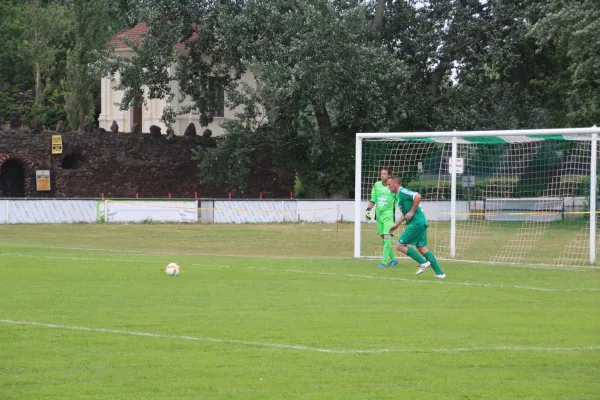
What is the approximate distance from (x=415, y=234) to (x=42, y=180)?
3265 centimetres

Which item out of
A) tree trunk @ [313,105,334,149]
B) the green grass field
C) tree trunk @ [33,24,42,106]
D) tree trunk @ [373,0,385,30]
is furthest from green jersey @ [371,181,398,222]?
tree trunk @ [33,24,42,106]

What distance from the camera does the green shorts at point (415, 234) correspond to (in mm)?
17812

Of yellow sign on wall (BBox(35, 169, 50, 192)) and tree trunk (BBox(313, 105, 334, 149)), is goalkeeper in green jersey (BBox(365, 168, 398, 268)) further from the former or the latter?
yellow sign on wall (BBox(35, 169, 50, 192))

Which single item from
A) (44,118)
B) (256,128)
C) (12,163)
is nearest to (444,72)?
(256,128)

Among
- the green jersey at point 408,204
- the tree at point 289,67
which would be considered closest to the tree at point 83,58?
the tree at point 289,67

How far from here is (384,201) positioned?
66.9ft

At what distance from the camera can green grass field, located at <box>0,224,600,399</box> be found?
826cm

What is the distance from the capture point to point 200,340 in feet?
34.3

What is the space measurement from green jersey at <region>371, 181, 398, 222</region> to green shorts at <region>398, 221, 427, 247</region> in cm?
249

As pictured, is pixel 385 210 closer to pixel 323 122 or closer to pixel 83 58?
pixel 323 122

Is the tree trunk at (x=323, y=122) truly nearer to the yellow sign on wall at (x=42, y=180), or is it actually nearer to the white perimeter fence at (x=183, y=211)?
the white perimeter fence at (x=183, y=211)

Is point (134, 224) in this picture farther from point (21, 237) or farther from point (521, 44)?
point (521, 44)

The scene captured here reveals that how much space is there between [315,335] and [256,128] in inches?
1378

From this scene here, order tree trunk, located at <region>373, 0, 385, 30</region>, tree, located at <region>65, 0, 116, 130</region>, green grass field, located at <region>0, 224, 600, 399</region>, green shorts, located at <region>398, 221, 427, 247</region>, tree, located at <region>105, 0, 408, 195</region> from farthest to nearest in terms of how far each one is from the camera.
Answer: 1. tree, located at <region>65, 0, 116, 130</region>
2. tree trunk, located at <region>373, 0, 385, 30</region>
3. tree, located at <region>105, 0, 408, 195</region>
4. green shorts, located at <region>398, 221, 427, 247</region>
5. green grass field, located at <region>0, 224, 600, 399</region>
